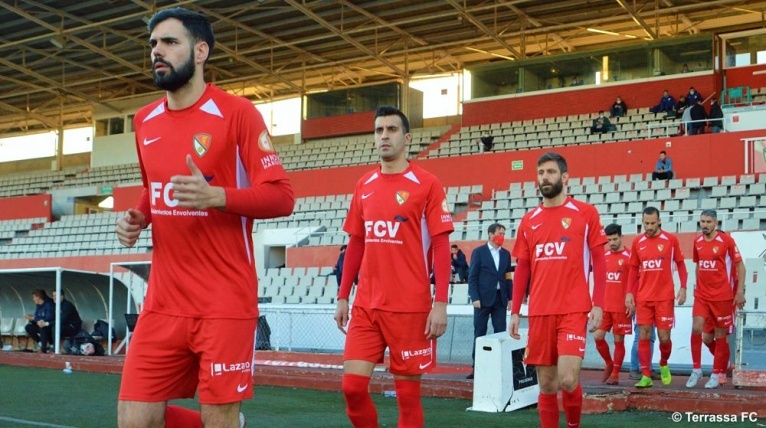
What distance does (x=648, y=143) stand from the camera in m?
→ 26.7

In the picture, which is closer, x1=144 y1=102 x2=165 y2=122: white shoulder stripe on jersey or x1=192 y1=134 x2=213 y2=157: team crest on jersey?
x1=192 y1=134 x2=213 y2=157: team crest on jersey

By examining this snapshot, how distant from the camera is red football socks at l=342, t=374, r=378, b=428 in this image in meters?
5.93

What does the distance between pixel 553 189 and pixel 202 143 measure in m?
3.70

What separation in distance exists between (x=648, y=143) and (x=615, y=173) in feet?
3.81

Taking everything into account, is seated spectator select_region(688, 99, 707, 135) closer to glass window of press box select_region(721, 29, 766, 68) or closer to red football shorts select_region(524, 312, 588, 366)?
glass window of press box select_region(721, 29, 766, 68)

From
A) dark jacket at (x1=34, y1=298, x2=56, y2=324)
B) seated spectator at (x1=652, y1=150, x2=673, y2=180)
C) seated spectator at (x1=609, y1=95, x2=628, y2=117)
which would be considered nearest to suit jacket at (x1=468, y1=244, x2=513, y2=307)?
dark jacket at (x1=34, y1=298, x2=56, y2=324)

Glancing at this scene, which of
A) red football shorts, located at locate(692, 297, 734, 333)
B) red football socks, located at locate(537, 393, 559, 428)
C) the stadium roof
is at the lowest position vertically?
red football socks, located at locate(537, 393, 559, 428)

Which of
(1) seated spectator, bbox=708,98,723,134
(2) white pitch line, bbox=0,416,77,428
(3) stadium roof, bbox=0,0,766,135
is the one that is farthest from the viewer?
(3) stadium roof, bbox=0,0,766,135

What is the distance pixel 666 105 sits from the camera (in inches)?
1161

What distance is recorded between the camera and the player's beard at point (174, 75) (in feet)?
13.0

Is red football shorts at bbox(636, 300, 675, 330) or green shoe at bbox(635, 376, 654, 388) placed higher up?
red football shorts at bbox(636, 300, 675, 330)

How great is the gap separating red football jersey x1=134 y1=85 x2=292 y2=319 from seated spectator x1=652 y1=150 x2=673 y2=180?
21.8 metres

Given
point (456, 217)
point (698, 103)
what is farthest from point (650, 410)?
point (698, 103)

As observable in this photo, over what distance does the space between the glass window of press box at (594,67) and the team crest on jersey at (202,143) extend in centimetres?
2920
